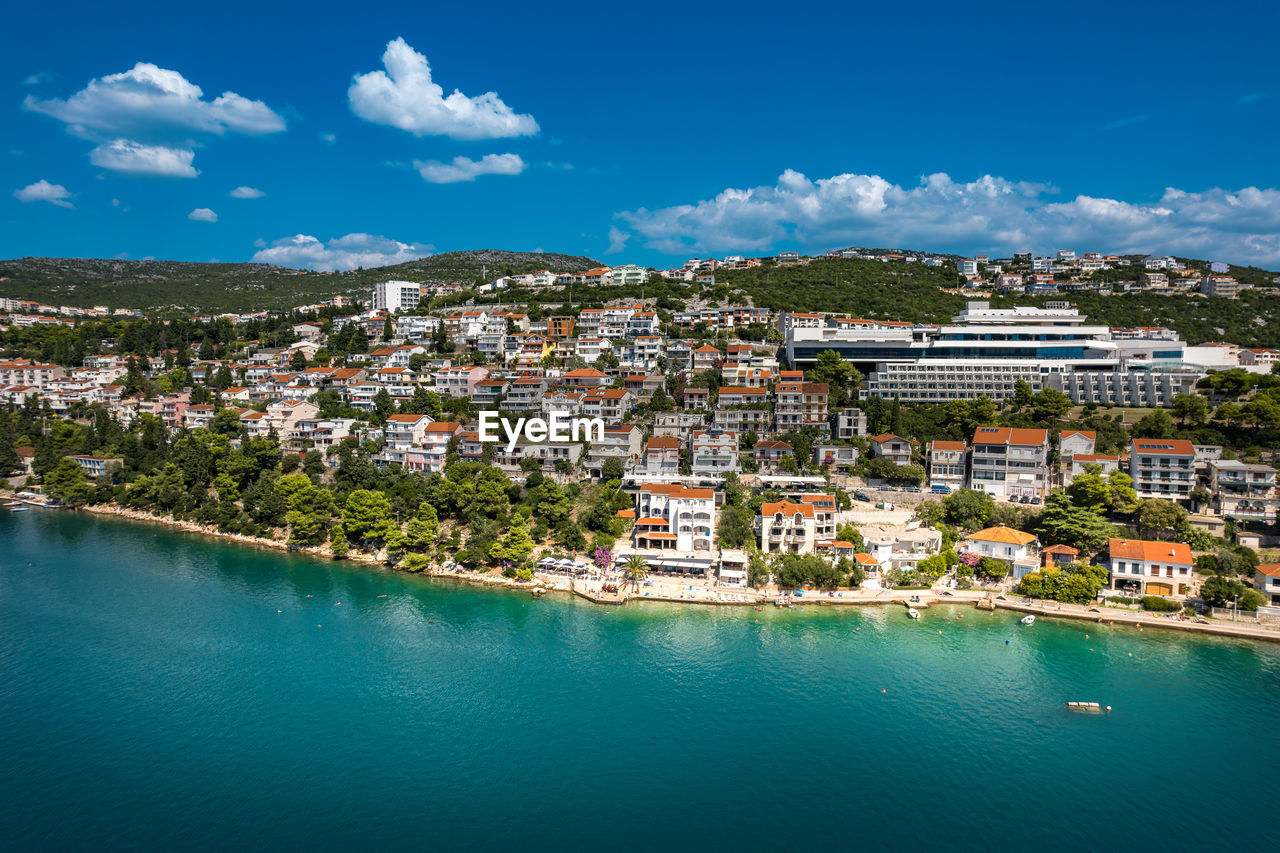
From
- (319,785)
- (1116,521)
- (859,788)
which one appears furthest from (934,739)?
(1116,521)

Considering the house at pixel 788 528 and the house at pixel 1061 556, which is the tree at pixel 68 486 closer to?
the house at pixel 788 528

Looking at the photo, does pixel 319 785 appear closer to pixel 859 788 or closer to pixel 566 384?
pixel 859 788

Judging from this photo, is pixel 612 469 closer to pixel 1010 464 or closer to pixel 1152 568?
pixel 1010 464

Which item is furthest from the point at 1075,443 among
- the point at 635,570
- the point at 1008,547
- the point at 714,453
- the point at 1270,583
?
the point at 635,570

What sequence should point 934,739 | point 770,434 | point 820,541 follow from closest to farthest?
point 934,739, point 820,541, point 770,434

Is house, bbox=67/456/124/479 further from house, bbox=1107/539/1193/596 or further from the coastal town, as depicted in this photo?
house, bbox=1107/539/1193/596
